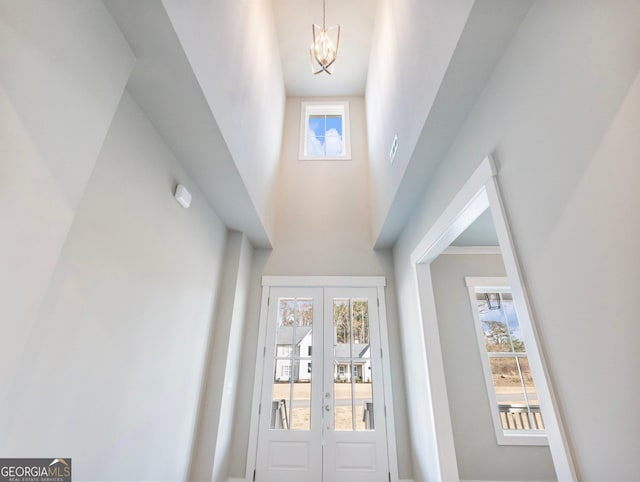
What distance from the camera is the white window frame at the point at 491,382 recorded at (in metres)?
3.19

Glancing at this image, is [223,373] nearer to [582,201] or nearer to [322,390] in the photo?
[322,390]

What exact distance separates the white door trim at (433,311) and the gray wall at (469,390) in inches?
42.2

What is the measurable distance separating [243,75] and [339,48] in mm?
2555

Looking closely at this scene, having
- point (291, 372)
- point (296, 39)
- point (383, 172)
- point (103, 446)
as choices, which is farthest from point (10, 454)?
point (296, 39)

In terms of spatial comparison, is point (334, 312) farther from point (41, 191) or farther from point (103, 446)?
point (41, 191)

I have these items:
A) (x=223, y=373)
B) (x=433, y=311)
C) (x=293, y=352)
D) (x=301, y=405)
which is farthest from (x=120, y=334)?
(x=433, y=311)

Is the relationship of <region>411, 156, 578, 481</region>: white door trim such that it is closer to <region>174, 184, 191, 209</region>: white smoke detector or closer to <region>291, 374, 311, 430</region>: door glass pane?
<region>291, 374, 311, 430</region>: door glass pane

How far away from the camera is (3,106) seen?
0.92 metres

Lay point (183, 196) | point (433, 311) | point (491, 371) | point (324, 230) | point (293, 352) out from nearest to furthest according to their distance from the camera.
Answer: point (183, 196)
point (433, 311)
point (491, 371)
point (293, 352)
point (324, 230)

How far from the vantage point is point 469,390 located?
3.38m

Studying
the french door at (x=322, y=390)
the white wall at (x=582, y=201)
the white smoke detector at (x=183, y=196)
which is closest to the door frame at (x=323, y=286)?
the french door at (x=322, y=390)

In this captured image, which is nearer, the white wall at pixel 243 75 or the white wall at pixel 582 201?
the white wall at pixel 582 201

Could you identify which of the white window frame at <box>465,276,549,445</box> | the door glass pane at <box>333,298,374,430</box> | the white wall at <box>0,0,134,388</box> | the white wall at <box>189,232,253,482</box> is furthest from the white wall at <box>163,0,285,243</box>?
the white window frame at <box>465,276,549,445</box>

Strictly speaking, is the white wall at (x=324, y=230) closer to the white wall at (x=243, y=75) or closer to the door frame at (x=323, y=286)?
the door frame at (x=323, y=286)
